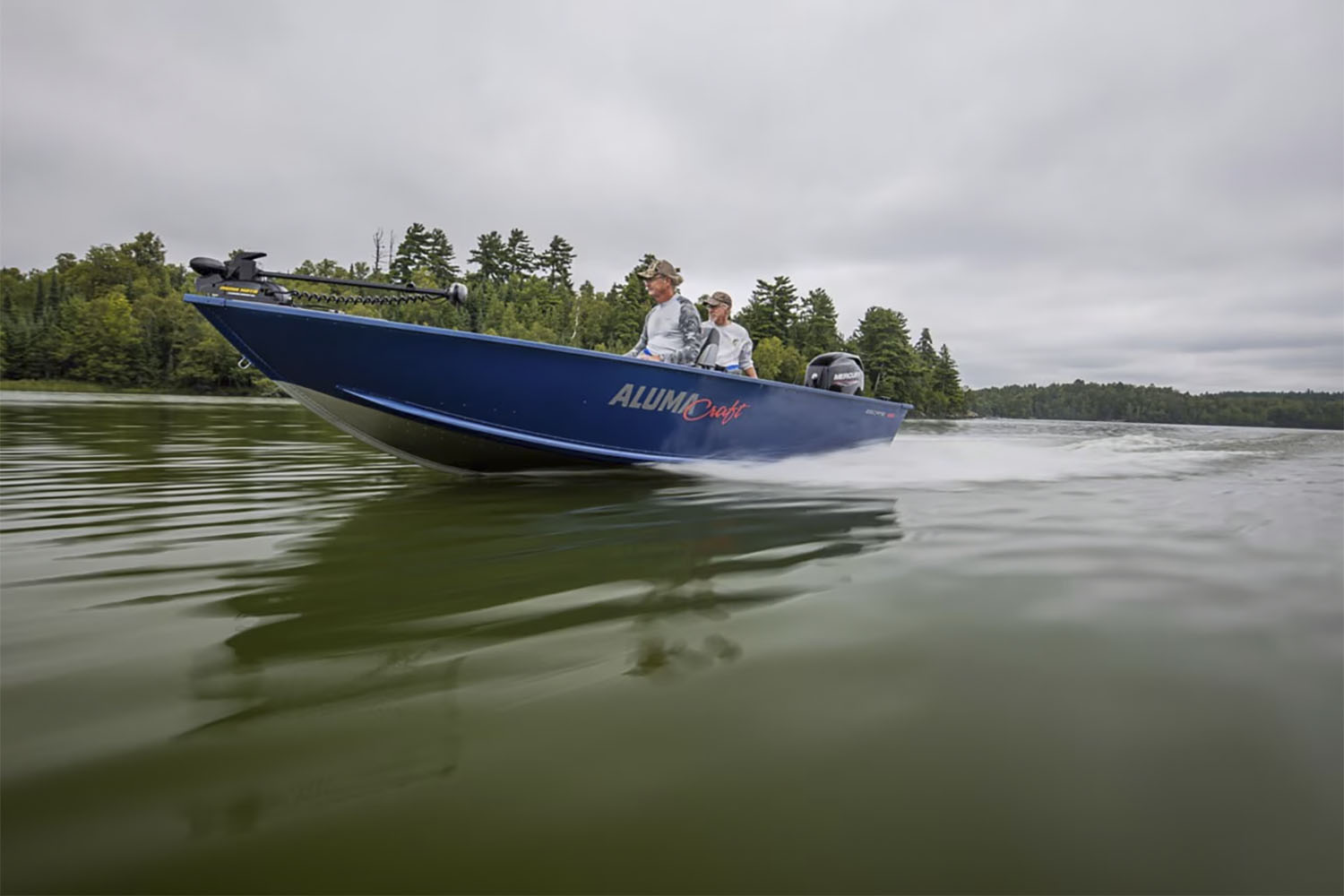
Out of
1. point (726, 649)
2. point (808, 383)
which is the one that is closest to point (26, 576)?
point (726, 649)

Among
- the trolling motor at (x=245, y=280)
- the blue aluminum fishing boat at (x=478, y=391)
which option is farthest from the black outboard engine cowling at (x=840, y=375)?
the trolling motor at (x=245, y=280)

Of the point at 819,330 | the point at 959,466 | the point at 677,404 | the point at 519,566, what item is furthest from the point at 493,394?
the point at 819,330

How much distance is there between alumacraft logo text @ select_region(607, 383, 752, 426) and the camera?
4.76 m

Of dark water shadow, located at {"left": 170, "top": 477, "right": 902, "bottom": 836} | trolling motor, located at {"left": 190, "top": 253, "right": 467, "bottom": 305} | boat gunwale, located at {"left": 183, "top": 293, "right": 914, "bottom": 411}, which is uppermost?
trolling motor, located at {"left": 190, "top": 253, "right": 467, "bottom": 305}

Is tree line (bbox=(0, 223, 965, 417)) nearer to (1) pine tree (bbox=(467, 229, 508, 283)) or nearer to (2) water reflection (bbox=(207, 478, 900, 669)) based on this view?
(1) pine tree (bbox=(467, 229, 508, 283))

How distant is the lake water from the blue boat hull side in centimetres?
136

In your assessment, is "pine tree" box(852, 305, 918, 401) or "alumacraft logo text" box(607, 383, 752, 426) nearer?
"alumacraft logo text" box(607, 383, 752, 426)

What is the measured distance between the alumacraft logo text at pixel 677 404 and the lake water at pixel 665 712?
6.49 ft

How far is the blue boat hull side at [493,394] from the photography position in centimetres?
382

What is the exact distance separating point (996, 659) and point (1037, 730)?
0.34 metres

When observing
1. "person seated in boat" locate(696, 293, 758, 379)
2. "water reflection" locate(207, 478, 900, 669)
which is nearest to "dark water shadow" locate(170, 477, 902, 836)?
"water reflection" locate(207, 478, 900, 669)

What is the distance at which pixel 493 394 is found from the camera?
437 centimetres

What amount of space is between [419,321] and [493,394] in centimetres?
5285

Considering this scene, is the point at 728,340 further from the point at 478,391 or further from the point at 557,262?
the point at 557,262
